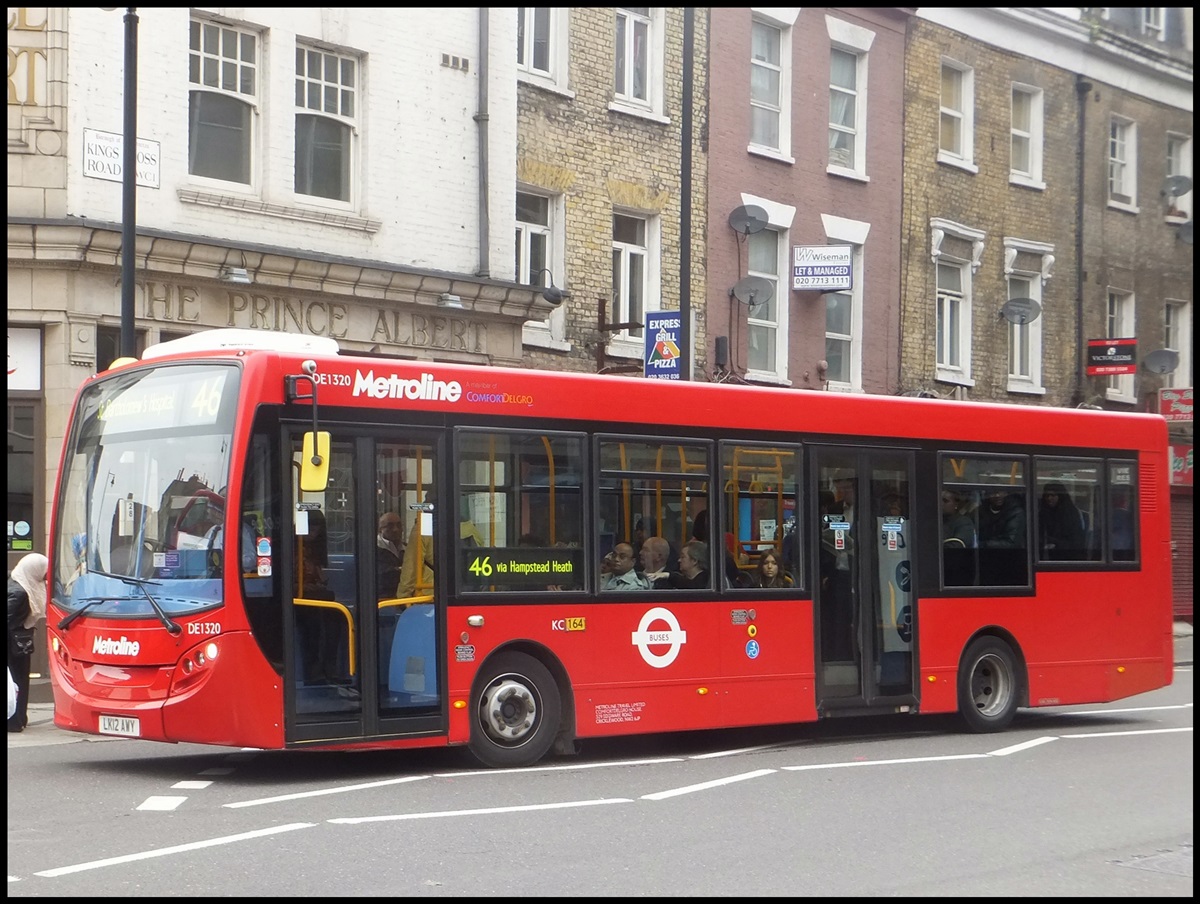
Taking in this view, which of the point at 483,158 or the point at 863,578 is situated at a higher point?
the point at 483,158

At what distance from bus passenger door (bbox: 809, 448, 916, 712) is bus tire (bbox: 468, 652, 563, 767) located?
106 inches

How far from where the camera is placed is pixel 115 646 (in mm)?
11398

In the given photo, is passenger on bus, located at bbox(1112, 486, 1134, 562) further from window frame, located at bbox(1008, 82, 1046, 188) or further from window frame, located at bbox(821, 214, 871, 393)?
window frame, located at bbox(1008, 82, 1046, 188)

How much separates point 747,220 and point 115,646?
15.6 meters

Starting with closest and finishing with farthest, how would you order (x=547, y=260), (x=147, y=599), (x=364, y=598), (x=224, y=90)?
(x=147, y=599), (x=364, y=598), (x=224, y=90), (x=547, y=260)

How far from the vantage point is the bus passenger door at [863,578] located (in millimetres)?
14281

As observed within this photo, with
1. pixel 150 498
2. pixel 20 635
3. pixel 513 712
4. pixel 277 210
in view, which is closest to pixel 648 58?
pixel 277 210

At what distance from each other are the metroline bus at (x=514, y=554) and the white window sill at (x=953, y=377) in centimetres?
1385

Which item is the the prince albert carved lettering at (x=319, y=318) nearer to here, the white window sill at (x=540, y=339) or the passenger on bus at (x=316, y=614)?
the white window sill at (x=540, y=339)

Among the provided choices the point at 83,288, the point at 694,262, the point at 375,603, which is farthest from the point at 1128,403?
the point at 375,603

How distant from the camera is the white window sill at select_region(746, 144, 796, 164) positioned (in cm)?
2598

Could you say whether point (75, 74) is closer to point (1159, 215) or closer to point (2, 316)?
point (2, 316)

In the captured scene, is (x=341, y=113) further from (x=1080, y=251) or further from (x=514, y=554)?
(x=1080, y=251)

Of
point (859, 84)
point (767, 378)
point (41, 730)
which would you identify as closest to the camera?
point (41, 730)
